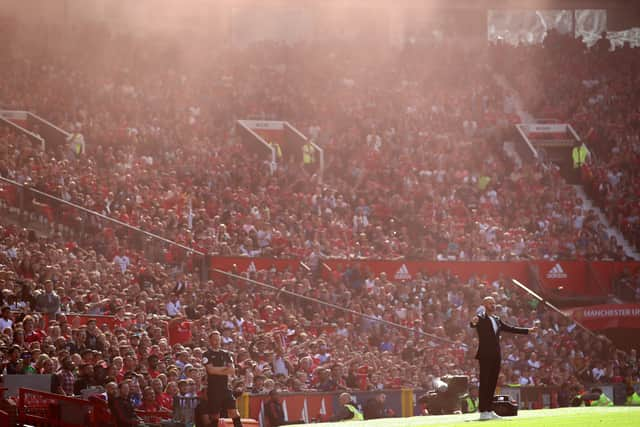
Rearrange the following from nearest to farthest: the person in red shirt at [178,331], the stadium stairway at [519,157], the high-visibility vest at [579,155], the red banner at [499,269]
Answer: the person in red shirt at [178,331]
the red banner at [499,269]
the stadium stairway at [519,157]
the high-visibility vest at [579,155]

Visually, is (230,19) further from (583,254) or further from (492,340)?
(492,340)

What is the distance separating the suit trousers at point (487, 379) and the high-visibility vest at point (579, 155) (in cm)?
2162

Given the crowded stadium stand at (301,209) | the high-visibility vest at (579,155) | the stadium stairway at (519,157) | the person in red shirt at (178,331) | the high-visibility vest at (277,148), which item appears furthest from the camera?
the high-visibility vest at (579,155)

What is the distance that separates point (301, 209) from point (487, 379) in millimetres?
14882

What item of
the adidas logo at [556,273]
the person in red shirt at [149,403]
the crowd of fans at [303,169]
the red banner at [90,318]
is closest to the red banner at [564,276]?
the adidas logo at [556,273]

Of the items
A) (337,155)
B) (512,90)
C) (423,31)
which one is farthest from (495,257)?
(423,31)

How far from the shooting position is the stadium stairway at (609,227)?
101 feet

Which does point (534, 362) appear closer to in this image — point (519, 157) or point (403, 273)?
point (403, 273)

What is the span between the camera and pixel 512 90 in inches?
1528

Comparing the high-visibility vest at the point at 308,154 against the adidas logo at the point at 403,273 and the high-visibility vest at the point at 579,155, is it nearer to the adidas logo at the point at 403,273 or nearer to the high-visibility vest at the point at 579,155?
the adidas logo at the point at 403,273

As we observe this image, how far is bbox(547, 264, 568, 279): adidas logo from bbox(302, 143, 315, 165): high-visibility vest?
303 inches

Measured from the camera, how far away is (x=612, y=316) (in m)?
26.5

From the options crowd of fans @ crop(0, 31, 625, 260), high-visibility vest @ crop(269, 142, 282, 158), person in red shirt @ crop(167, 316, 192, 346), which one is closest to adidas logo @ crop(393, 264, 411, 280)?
crowd of fans @ crop(0, 31, 625, 260)

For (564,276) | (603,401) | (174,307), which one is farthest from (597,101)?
(174,307)
